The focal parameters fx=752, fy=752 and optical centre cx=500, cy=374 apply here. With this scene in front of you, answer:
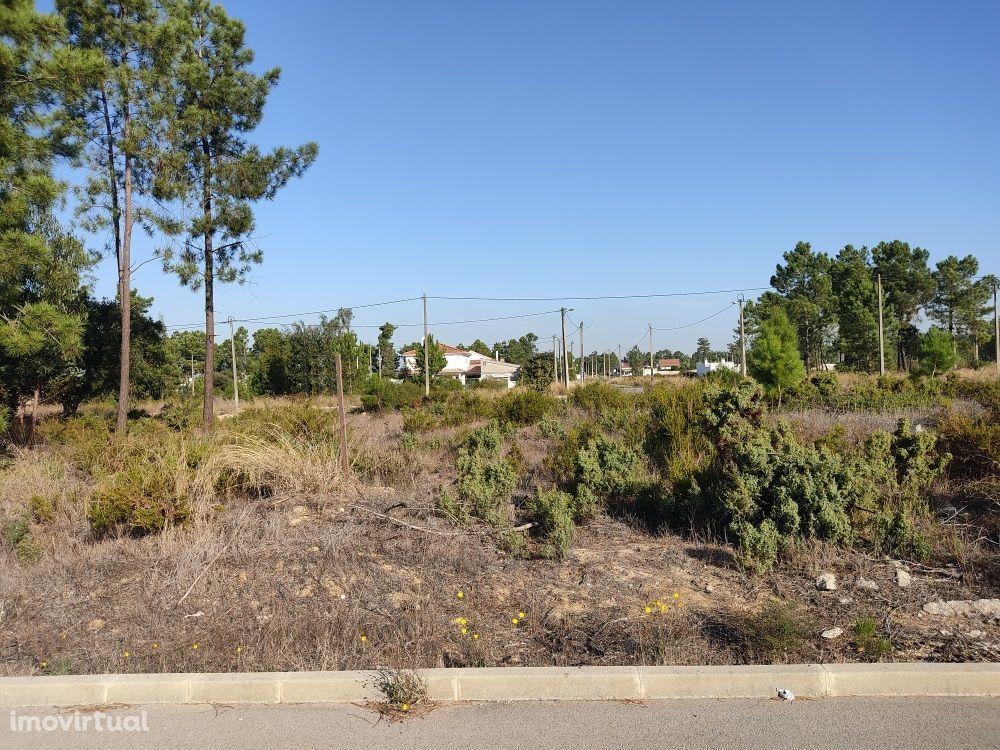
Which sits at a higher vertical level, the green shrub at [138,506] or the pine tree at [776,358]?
the pine tree at [776,358]

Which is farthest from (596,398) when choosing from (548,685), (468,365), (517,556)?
(468,365)

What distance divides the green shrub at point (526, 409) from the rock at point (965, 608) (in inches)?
475

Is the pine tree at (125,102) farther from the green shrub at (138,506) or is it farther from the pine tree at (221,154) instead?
the green shrub at (138,506)

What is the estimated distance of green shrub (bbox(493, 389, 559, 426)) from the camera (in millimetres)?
17359

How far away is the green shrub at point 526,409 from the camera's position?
17.4 meters

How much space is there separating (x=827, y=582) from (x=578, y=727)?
8.61 feet

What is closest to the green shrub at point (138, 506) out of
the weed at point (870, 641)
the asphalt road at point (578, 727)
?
the asphalt road at point (578, 727)

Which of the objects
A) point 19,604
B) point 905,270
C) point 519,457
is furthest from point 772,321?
point 19,604

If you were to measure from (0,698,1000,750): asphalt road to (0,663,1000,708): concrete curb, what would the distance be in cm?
6

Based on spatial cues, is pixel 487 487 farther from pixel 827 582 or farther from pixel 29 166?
pixel 29 166

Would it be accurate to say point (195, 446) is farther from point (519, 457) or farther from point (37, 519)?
point (519, 457)

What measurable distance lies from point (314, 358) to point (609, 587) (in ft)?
133

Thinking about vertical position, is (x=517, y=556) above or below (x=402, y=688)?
above

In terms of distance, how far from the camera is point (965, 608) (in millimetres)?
4809
